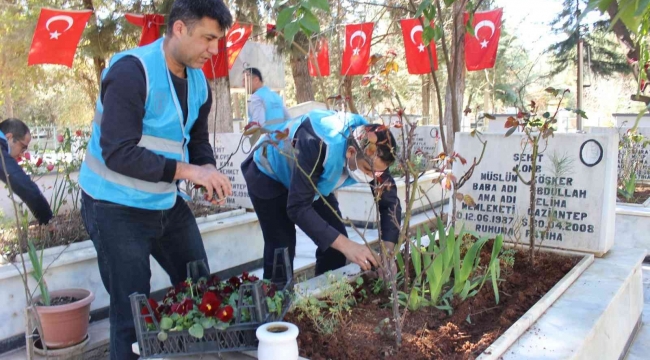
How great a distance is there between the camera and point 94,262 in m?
3.31

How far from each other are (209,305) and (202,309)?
3 centimetres

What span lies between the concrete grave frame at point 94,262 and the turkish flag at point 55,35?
3.94 m

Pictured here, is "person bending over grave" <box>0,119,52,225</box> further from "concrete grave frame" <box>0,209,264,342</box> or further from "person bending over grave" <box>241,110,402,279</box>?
"person bending over grave" <box>241,110,402,279</box>

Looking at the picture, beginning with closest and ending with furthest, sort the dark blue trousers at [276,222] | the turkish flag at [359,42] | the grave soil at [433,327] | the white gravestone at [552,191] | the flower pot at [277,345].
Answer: the flower pot at [277,345] → the grave soil at [433,327] → the dark blue trousers at [276,222] → the white gravestone at [552,191] → the turkish flag at [359,42]

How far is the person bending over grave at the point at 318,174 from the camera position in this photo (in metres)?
2.21

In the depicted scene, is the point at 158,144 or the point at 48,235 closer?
the point at 158,144

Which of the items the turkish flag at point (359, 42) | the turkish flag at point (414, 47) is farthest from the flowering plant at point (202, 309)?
the turkish flag at point (414, 47)

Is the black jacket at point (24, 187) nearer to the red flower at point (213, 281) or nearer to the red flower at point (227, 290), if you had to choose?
the red flower at point (213, 281)

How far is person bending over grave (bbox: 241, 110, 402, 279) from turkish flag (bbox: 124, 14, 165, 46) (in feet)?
15.6

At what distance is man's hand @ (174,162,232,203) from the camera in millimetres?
1811

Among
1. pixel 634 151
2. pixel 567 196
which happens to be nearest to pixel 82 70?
pixel 634 151

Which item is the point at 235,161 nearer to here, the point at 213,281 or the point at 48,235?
the point at 48,235

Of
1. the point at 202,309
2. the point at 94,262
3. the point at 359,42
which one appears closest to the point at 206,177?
the point at 202,309

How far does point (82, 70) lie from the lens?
634 inches
